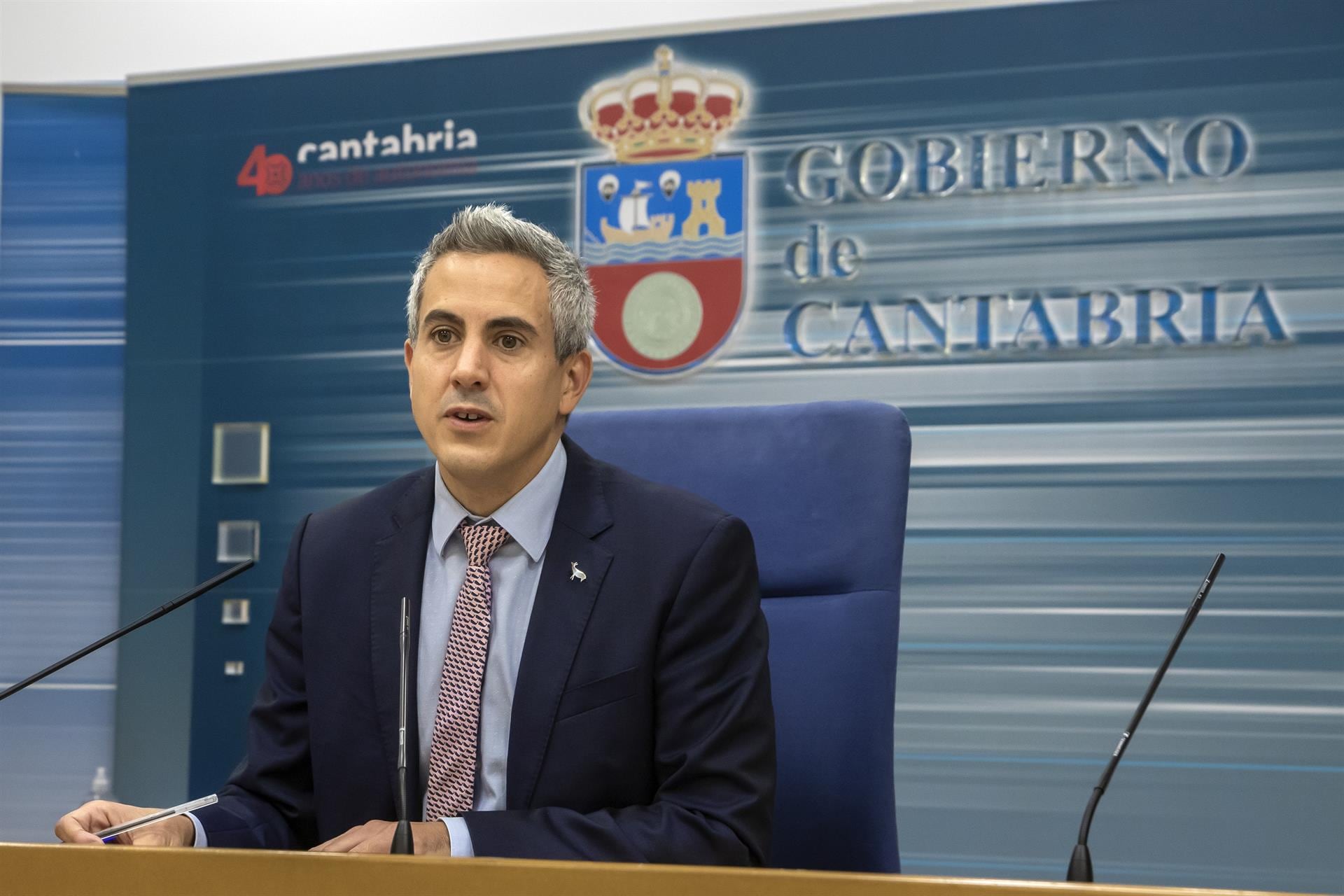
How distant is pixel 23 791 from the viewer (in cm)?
389

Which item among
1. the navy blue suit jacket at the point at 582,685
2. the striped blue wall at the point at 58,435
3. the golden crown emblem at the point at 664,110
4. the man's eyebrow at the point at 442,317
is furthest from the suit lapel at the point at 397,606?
the striped blue wall at the point at 58,435

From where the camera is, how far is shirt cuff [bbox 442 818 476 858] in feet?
4.29

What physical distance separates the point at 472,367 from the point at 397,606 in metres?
0.30

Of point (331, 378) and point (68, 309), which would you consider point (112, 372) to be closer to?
point (68, 309)

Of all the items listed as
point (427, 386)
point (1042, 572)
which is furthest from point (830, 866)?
point (1042, 572)

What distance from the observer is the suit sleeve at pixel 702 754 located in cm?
135

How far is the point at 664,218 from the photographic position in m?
3.53

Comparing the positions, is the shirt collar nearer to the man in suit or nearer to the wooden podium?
the man in suit

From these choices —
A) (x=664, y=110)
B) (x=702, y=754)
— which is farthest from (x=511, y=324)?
(x=664, y=110)

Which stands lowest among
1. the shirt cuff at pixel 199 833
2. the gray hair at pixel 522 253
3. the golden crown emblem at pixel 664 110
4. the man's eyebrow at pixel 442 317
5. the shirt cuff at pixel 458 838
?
the shirt cuff at pixel 199 833

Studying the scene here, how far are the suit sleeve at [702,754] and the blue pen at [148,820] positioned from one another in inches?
10.4

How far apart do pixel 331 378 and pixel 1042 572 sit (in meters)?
1.98

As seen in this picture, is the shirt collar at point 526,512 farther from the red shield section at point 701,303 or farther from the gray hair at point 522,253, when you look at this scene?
the red shield section at point 701,303

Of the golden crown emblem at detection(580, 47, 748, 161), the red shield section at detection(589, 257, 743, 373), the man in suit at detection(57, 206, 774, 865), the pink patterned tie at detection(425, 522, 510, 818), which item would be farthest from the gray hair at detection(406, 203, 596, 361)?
the golden crown emblem at detection(580, 47, 748, 161)
